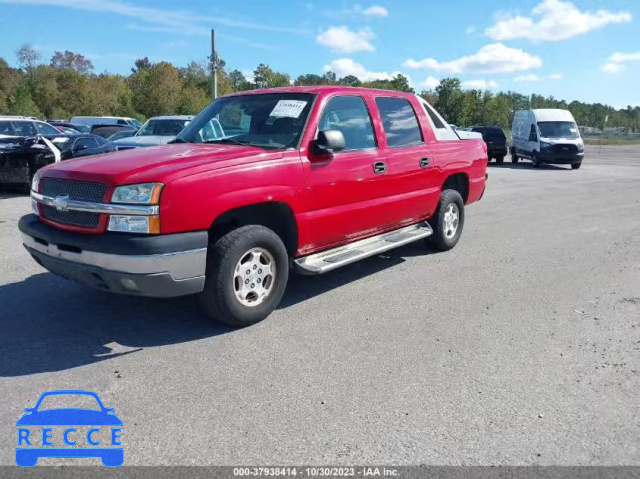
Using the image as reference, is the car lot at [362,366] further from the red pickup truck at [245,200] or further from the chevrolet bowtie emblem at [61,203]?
the chevrolet bowtie emblem at [61,203]

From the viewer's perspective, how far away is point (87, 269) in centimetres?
388

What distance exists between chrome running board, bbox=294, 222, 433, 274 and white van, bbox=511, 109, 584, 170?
17.8m

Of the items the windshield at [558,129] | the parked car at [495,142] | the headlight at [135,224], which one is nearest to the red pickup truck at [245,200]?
the headlight at [135,224]

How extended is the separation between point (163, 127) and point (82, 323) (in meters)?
9.13

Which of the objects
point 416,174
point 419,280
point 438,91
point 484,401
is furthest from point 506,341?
point 438,91

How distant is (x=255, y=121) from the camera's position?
5.15 meters

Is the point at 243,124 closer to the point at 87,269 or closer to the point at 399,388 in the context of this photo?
the point at 87,269

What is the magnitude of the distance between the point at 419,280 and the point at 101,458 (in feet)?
12.8

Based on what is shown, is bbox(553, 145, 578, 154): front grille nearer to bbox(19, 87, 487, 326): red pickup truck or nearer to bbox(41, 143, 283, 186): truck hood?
bbox(19, 87, 487, 326): red pickup truck

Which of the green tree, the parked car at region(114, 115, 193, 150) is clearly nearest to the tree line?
the green tree

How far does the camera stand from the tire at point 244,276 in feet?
13.7

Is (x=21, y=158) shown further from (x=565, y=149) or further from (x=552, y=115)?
(x=552, y=115)

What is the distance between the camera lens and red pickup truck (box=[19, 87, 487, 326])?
3.83m

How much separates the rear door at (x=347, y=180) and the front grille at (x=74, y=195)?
1.71 meters
